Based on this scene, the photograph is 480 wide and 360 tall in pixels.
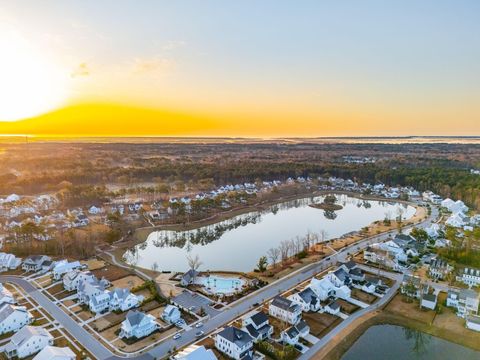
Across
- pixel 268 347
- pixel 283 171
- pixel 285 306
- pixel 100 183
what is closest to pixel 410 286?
pixel 285 306

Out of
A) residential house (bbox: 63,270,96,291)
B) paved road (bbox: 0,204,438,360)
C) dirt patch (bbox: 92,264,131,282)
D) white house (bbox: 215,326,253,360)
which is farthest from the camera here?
dirt patch (bbox: 92,264,131,282)

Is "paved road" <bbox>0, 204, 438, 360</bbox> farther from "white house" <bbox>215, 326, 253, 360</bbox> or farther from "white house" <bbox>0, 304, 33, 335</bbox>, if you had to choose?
"white house" <bbox>215, 326, 253, 360</bbox>

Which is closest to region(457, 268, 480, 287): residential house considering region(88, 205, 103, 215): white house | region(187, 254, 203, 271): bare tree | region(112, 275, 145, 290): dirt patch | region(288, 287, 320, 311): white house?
region(288, 287, 320, 311): white house

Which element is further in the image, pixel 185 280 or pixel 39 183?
pixel 39 183

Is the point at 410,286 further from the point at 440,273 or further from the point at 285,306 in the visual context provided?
the point at 285,306

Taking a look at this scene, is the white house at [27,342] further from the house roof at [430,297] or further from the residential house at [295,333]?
the house roof at [430,297]

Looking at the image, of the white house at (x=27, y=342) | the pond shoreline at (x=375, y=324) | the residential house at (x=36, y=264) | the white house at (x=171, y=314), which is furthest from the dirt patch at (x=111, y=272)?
the pond shoreline at (x=375, y=324)
